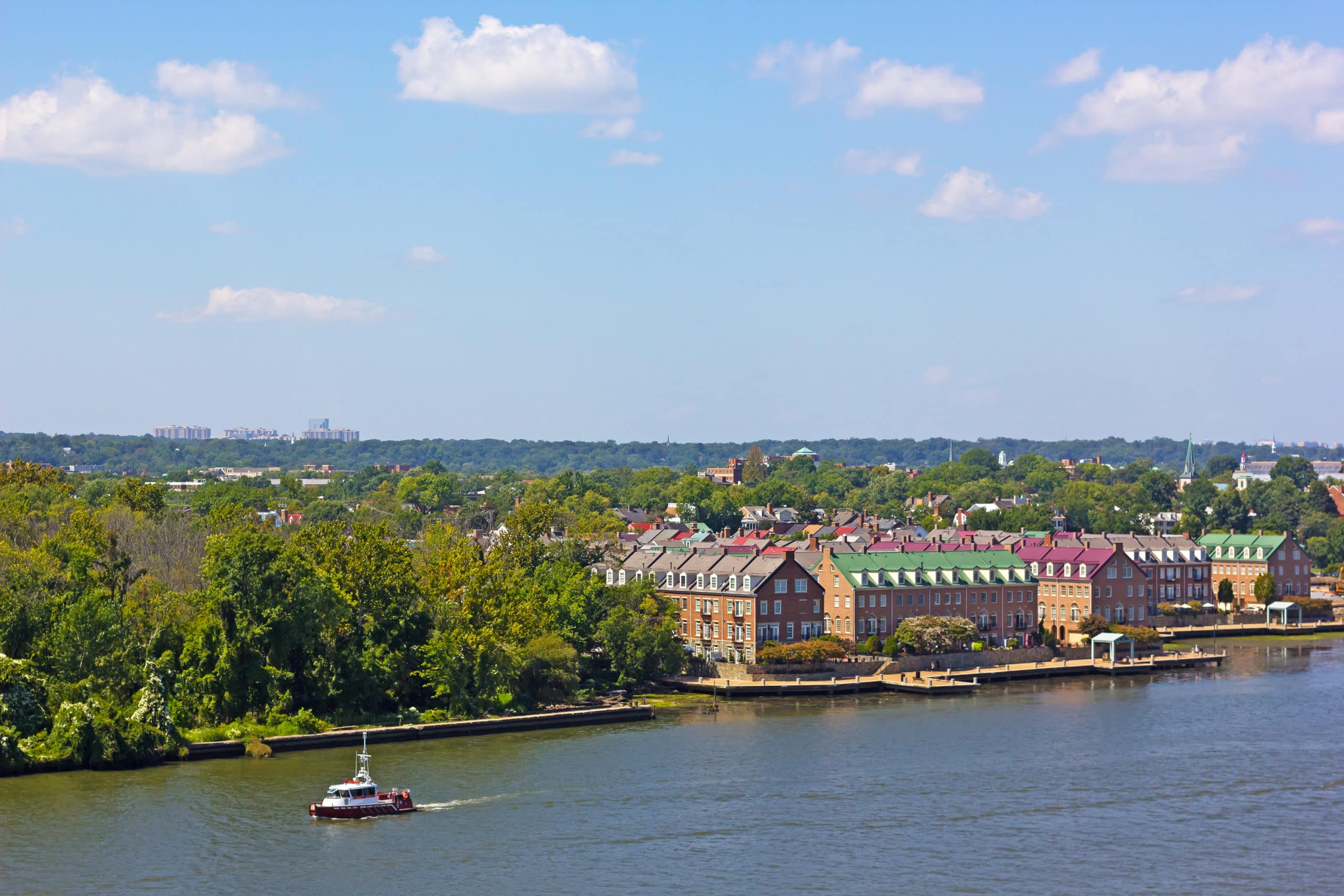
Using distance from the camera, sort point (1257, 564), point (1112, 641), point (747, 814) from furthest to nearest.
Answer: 1. point (1257, 564)
2. point (1112, 641)
3. point (747, 814)

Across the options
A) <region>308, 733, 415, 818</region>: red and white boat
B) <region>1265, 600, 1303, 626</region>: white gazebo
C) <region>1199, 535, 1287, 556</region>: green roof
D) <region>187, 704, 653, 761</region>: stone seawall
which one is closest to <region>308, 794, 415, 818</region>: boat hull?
<region>308, 733, 415, 818</region>: red and white boat

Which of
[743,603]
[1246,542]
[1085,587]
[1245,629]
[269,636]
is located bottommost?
[1245,629]

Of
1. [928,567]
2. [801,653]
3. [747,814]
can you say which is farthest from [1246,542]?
[747,814]

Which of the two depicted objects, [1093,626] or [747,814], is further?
[1093,626]

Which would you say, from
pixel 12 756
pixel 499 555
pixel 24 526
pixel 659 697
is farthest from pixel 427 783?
pixel 24 526

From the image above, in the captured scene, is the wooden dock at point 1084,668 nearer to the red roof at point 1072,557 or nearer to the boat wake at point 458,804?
the red roof at point 1072,557

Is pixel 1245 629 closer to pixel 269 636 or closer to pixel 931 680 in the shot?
pixel 931 680
